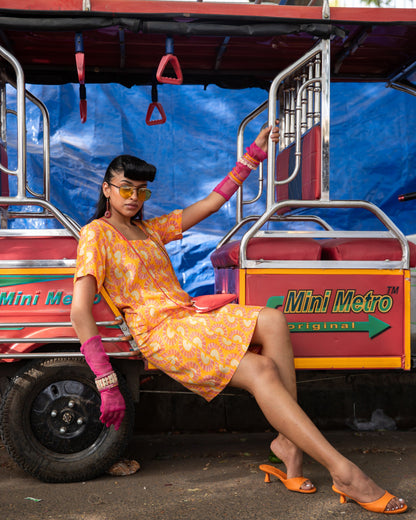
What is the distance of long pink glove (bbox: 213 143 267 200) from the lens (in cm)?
296

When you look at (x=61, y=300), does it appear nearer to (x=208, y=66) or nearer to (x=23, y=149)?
(x=23, y=149)

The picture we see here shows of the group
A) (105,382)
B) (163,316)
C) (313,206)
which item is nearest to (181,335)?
(163,316)

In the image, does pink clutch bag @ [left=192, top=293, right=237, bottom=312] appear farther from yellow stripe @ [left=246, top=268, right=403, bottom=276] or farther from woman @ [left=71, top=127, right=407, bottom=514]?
yellow stripe @ [left=246, top=268, right=403, bottom=276]

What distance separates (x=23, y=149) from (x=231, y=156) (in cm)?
200

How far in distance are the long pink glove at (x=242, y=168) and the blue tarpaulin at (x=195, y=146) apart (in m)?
1.36

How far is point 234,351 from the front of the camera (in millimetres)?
2527

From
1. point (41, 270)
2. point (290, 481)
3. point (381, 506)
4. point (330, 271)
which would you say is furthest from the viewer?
point (330, 271)

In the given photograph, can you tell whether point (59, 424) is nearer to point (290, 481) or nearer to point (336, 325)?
point (290, 481)

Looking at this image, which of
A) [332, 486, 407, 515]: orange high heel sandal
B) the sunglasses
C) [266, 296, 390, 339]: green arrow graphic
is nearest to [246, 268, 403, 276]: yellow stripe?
[266, 296, 390, 339]: green arrow graphic

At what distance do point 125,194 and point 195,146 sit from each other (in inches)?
68.8

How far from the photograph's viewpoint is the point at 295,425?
235 cm

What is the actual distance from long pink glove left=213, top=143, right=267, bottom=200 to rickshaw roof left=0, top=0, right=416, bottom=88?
56cm

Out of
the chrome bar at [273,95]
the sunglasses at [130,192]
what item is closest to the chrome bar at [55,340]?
the sunglasses at [130,192]

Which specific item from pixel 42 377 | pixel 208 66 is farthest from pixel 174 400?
pixel 208 66
